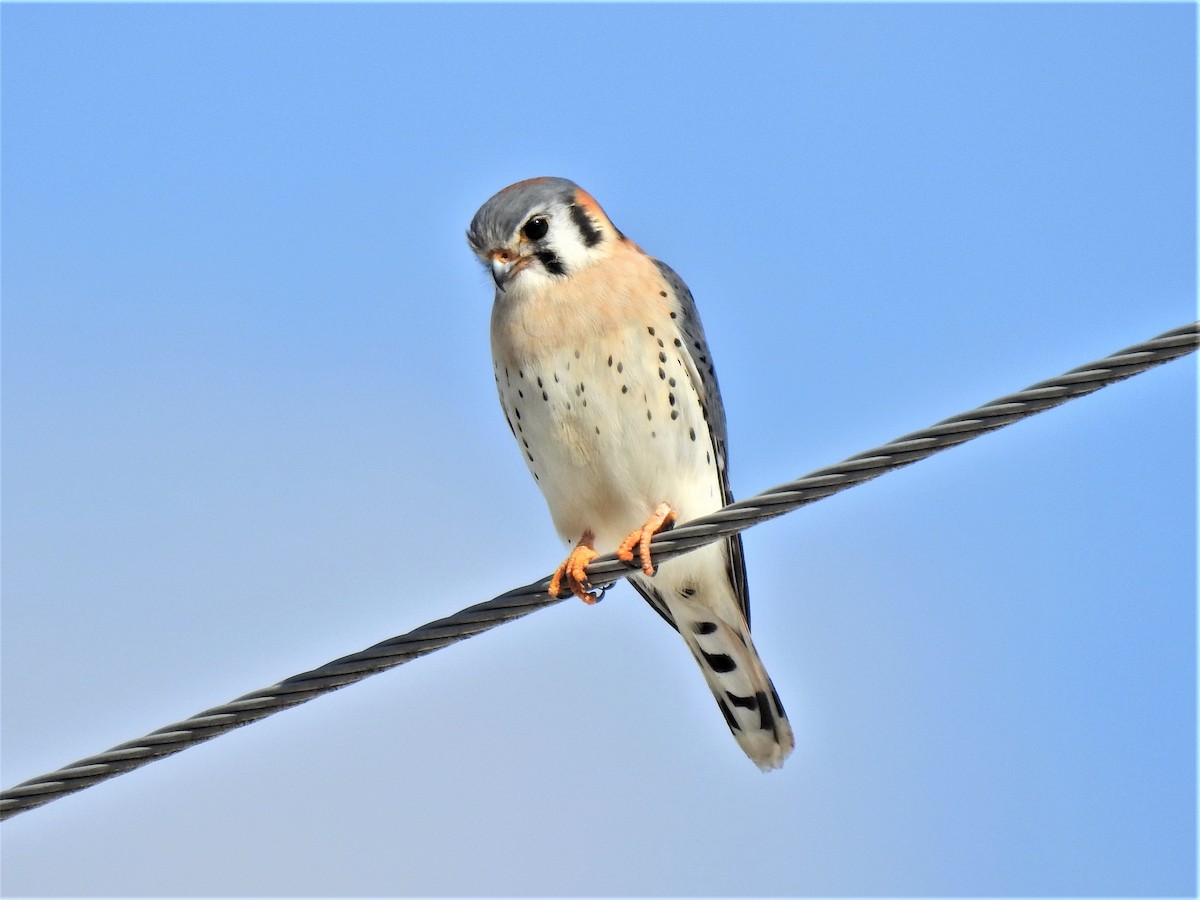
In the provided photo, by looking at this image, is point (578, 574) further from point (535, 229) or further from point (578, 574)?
point (535, 229)

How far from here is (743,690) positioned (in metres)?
5.83

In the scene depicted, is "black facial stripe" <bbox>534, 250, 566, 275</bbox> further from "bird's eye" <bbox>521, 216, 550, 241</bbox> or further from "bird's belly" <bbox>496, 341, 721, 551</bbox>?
"bird's belly" <bbox>496, 341, 721, 551</bbox>

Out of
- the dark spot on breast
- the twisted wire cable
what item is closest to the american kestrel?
the dark spot on breast

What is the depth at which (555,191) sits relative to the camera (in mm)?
5766

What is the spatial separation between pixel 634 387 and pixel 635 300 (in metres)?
0.33

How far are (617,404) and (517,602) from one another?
134 centimetres

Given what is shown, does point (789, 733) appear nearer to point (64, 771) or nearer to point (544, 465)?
point (544, 465)

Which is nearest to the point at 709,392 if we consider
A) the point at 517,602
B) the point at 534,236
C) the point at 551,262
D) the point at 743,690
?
the point at 551,262

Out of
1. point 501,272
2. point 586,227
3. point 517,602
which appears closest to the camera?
point 517,602

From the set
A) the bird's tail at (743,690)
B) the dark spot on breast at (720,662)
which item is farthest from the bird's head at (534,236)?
the dark spot on breast at (720,662)

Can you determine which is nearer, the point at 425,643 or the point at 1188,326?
the point at 1188,326

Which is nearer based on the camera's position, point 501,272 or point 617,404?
point 617,404

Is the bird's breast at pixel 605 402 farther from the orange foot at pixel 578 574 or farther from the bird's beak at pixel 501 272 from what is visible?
the orange foot at pixel 578 574

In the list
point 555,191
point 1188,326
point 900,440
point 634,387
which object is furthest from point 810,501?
point 555,191
